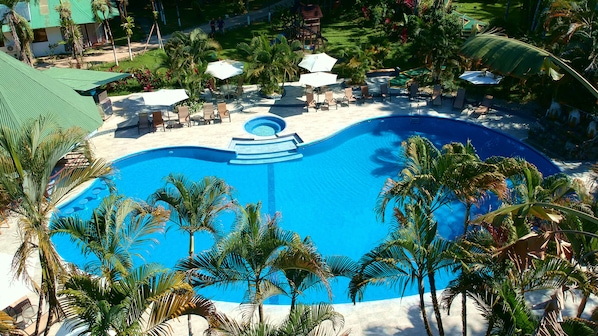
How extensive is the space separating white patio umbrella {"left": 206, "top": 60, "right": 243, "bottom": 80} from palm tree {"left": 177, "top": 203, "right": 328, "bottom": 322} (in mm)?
16260

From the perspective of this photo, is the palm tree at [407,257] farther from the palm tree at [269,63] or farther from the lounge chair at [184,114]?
the palm tree at [269,63]

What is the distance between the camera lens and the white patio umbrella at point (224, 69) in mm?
23828

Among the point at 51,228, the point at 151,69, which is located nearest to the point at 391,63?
the point at 151,69

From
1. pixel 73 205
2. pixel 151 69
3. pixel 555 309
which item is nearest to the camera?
pixel 555 309

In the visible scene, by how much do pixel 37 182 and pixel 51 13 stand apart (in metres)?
27.4

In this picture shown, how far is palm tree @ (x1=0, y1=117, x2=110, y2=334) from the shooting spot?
7.84 m

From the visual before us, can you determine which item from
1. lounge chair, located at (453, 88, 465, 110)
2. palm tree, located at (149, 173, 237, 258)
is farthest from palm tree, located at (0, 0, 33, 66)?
lounge chair, located at (453, 88, 465, 110)

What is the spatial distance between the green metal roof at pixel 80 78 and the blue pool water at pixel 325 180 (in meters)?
4.54

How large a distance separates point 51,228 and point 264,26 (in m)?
29.2

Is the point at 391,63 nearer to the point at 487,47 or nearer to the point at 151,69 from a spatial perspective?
the point at 151,69

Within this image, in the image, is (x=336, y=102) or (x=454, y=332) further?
(x=336, y=102)

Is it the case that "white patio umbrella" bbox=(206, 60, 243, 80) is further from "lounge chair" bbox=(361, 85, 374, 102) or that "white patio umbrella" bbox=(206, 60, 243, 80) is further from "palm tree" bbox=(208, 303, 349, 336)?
"palm tree" bbox=(208, 303, 349, 336)

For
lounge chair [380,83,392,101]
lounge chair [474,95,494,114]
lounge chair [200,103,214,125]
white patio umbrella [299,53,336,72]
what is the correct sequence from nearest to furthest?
lounge chair [474,95,494,114], lounge chair [200,103,214,125], white patio umbrella [299,53,336,72], lounge chair [380,83,392,101]

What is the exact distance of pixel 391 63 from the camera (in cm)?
2873
